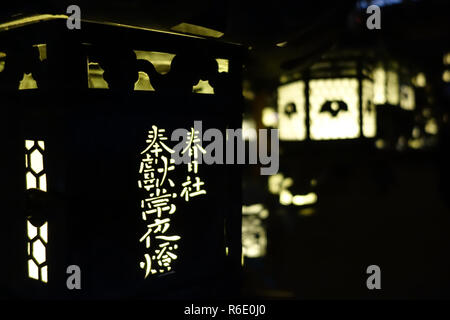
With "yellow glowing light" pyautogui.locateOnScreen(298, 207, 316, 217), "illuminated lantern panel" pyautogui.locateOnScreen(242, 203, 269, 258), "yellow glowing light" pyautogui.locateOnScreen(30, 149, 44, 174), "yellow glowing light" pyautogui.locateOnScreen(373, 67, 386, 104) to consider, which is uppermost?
"yellow glowing light" pyautogui.locateOnScreen(373, 67, 386, 104)

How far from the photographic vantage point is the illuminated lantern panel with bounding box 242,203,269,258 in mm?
5688

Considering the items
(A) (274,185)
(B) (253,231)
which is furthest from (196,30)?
(A) (274,185)

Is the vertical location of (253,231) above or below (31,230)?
below

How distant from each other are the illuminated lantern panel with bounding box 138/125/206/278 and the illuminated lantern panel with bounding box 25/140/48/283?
0.55 meters

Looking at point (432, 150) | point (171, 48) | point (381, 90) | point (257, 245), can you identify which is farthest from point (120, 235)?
point (432, 150)

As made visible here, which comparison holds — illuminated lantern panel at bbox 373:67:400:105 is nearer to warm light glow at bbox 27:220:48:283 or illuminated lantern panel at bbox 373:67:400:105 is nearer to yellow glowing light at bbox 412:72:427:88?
warm light glow at bbox 27:220:48:283

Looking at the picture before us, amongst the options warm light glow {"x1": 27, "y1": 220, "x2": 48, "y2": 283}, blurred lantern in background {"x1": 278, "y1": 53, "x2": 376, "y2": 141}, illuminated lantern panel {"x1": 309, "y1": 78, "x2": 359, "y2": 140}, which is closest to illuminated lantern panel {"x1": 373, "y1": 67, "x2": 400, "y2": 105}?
blurred lantern in background {"x1": 278, "y1": 53, "x2": 376, "y2": 141}

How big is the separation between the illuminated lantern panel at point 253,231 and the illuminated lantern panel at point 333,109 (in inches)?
81.9

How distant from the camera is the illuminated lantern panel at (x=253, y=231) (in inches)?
224

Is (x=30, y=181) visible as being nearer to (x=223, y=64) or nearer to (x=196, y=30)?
(x=196, y=30)

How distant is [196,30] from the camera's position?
2299 mm

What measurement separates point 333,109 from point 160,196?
101 inches

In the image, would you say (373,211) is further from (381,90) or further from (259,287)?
(259,287)

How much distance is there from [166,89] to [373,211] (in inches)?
457
